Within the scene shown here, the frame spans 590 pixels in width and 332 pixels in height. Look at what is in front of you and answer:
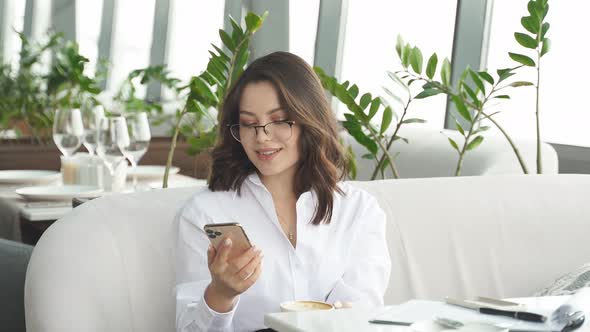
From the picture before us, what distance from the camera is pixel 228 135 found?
7.50 feet

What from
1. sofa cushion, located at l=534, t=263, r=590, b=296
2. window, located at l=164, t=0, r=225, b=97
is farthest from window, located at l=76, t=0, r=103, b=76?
sofa cushion, located at l=534, t=263, r=590, b=296

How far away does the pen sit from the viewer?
163 cm

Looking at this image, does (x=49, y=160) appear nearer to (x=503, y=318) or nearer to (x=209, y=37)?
(x=503, y=318)

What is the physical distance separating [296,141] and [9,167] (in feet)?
9.69

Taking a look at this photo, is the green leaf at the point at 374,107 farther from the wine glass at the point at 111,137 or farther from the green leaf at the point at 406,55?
the wine glass at the point at 111,137

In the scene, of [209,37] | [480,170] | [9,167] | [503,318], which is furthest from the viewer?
[209,37]

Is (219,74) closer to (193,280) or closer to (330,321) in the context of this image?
(193,280)

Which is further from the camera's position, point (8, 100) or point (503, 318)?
point (8, 100)

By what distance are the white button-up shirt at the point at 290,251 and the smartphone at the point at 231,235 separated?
0.28 m

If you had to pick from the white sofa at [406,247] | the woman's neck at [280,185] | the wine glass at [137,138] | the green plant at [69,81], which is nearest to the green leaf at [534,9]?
the white sofa at [406,247]

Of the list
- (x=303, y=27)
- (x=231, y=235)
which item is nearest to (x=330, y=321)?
(x=231, y=235)

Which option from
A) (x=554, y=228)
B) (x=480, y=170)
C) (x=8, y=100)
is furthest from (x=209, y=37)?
(x=554, y=228)

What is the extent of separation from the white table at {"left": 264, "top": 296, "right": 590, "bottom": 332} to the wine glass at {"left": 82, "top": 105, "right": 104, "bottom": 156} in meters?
2.33

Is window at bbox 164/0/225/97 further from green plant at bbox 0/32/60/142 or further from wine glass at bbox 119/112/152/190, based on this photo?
wine glass at bbox 119/112/152/190
